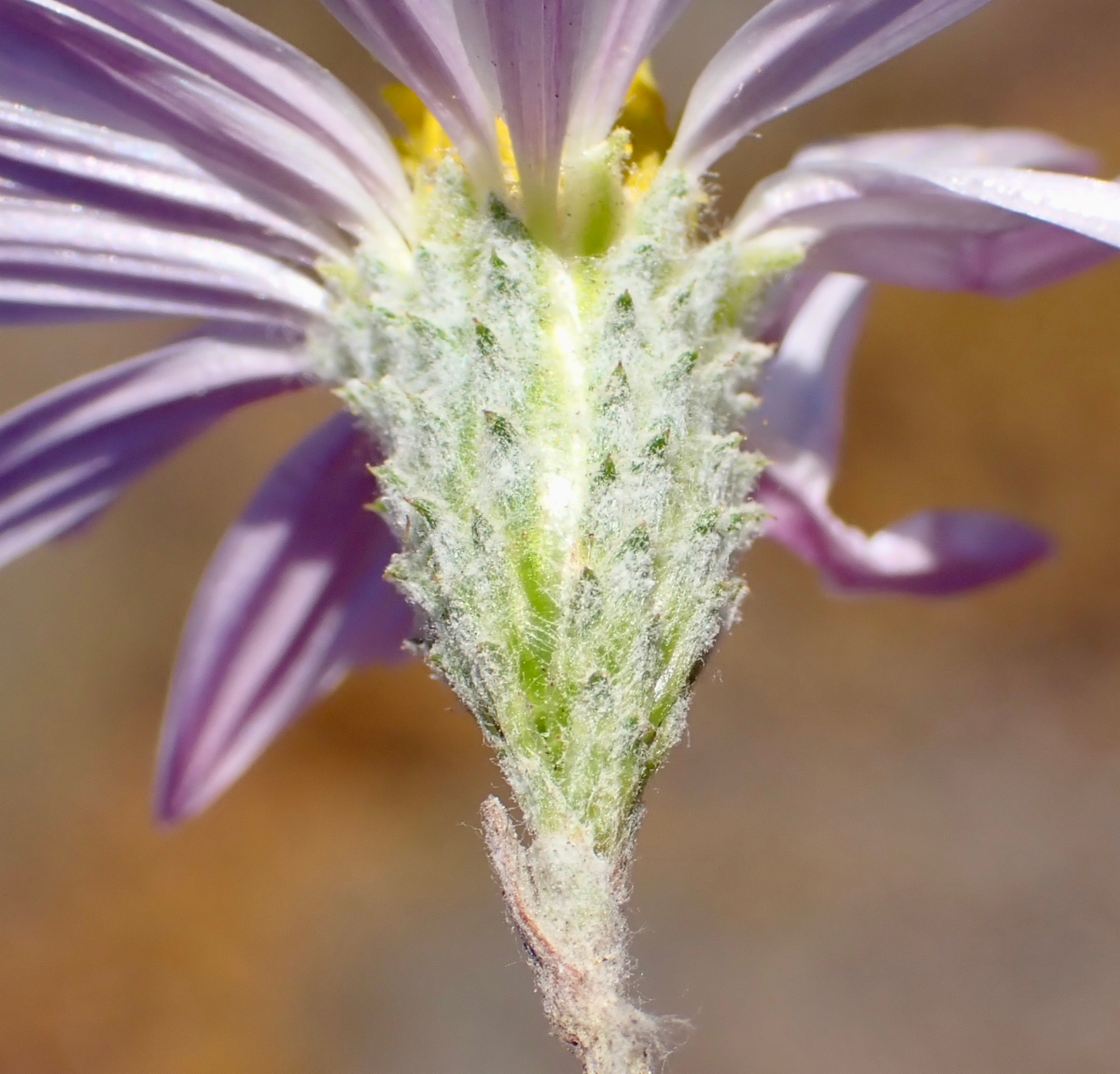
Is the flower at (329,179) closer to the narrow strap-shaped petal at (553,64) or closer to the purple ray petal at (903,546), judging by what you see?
the narrow strap-shaped petal at (553,64)

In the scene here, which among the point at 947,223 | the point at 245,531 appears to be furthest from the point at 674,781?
the point at 947,223

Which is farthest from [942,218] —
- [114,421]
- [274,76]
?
[114,421]

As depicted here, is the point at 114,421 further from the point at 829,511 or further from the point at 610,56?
the point at 829,511

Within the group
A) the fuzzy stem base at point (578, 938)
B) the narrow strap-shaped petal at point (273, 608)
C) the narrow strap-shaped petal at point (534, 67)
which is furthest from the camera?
the narrow strap-shaped petal at point (273, 608)

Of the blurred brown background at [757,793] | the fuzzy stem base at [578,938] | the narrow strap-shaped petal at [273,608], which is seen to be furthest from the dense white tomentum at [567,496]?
the blurred brown background at [757,793]

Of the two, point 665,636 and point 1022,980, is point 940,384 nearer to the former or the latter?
point 1022,980

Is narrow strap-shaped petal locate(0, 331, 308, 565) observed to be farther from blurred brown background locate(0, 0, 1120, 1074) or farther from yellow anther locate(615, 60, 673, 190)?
blurred brown background locate(0, 0, 1120, 1074)
